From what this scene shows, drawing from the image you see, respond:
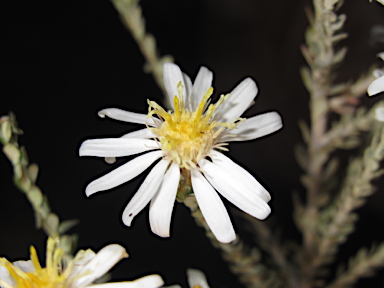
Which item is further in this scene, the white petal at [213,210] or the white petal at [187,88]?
the white petal at [187,88]

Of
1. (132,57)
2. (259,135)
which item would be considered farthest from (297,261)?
(132,57)

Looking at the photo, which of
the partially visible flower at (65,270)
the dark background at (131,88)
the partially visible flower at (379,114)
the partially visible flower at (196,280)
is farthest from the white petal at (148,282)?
the dark background at (131,88)

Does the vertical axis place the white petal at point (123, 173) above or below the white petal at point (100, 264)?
above

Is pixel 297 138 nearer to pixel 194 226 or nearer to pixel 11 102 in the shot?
pixel 194 226

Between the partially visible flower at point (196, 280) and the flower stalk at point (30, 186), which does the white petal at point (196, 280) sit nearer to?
the partially visible flower at point (196, 280)

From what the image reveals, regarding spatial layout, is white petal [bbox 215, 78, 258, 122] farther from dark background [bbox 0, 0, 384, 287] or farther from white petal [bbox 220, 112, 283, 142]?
dark background [bbox 0, 0, 384, 287]

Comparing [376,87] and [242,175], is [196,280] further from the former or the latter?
[376,87]
